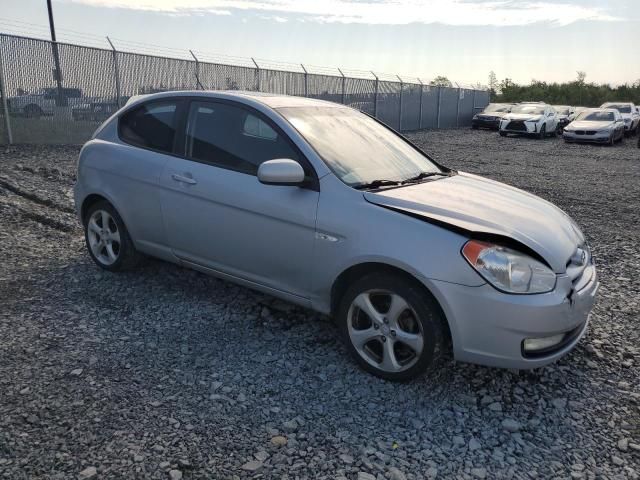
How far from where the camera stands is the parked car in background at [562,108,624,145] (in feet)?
71.4

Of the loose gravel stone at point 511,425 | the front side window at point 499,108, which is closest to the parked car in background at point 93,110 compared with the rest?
the loose gravel stone at point 511,425

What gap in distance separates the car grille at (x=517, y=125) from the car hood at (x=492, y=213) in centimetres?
2269

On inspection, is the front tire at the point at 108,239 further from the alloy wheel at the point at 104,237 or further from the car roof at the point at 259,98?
the car roof at the point at 259,98

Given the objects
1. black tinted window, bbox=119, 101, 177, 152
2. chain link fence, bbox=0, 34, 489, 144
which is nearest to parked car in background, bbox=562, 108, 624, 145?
chain link fence, bbox=0, 34, 489, 144

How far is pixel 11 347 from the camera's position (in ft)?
11.8

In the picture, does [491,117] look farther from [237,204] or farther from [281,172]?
[281,172]

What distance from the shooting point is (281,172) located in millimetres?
3408

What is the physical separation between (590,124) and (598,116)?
3.81 ft

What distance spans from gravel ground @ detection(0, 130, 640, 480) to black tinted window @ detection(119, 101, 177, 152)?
1.21 meters

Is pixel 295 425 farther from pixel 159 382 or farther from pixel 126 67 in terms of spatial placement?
pixel 126 67

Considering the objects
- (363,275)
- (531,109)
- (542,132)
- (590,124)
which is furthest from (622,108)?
(363,275)

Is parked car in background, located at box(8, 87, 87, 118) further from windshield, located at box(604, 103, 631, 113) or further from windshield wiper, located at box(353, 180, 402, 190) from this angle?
windshield, located at box(604, 103, 631, 113)

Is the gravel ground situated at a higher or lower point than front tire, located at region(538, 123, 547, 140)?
higher

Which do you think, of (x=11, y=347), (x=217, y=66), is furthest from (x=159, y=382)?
(x=217, y=66)
